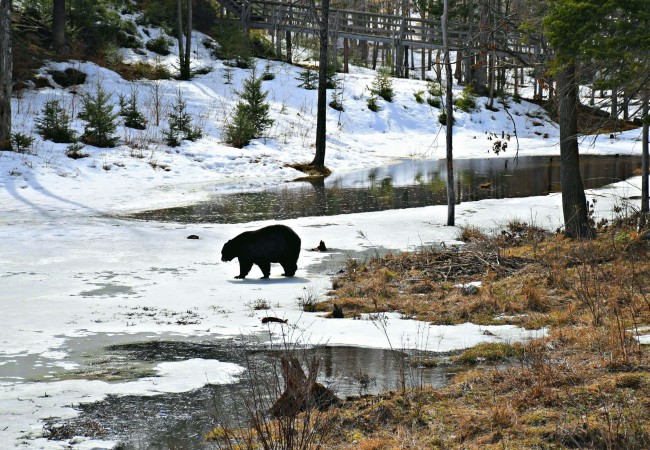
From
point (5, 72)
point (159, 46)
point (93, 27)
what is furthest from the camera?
point (159, 46)

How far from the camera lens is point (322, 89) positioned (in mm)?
28672

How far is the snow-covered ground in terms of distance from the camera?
7652 millimetres

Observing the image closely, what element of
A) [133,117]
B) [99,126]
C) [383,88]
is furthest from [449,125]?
[383,88]

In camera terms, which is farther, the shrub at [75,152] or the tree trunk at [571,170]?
the shrub at [75,152]

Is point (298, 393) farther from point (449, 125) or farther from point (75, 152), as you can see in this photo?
point (75, 152)

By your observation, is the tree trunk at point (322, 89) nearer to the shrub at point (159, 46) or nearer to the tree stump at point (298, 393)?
the shrub at point (159, 46)

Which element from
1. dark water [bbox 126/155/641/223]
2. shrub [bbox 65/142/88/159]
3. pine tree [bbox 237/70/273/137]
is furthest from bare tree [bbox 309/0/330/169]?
shrub [bbox 65/142/88/159]

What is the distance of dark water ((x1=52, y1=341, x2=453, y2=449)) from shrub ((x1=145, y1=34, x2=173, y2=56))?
35165 mm

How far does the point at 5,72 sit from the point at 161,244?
12305mm

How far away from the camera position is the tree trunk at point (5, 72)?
2360 centimetres

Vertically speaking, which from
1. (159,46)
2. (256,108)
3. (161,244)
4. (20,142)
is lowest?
(161,244)

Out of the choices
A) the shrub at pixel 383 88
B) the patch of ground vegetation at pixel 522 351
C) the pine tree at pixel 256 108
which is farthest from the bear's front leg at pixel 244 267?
the shrub at pixel 383 88

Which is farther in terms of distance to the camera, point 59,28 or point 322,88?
point 59,28

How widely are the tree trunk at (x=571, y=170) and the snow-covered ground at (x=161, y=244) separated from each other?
0.39m
